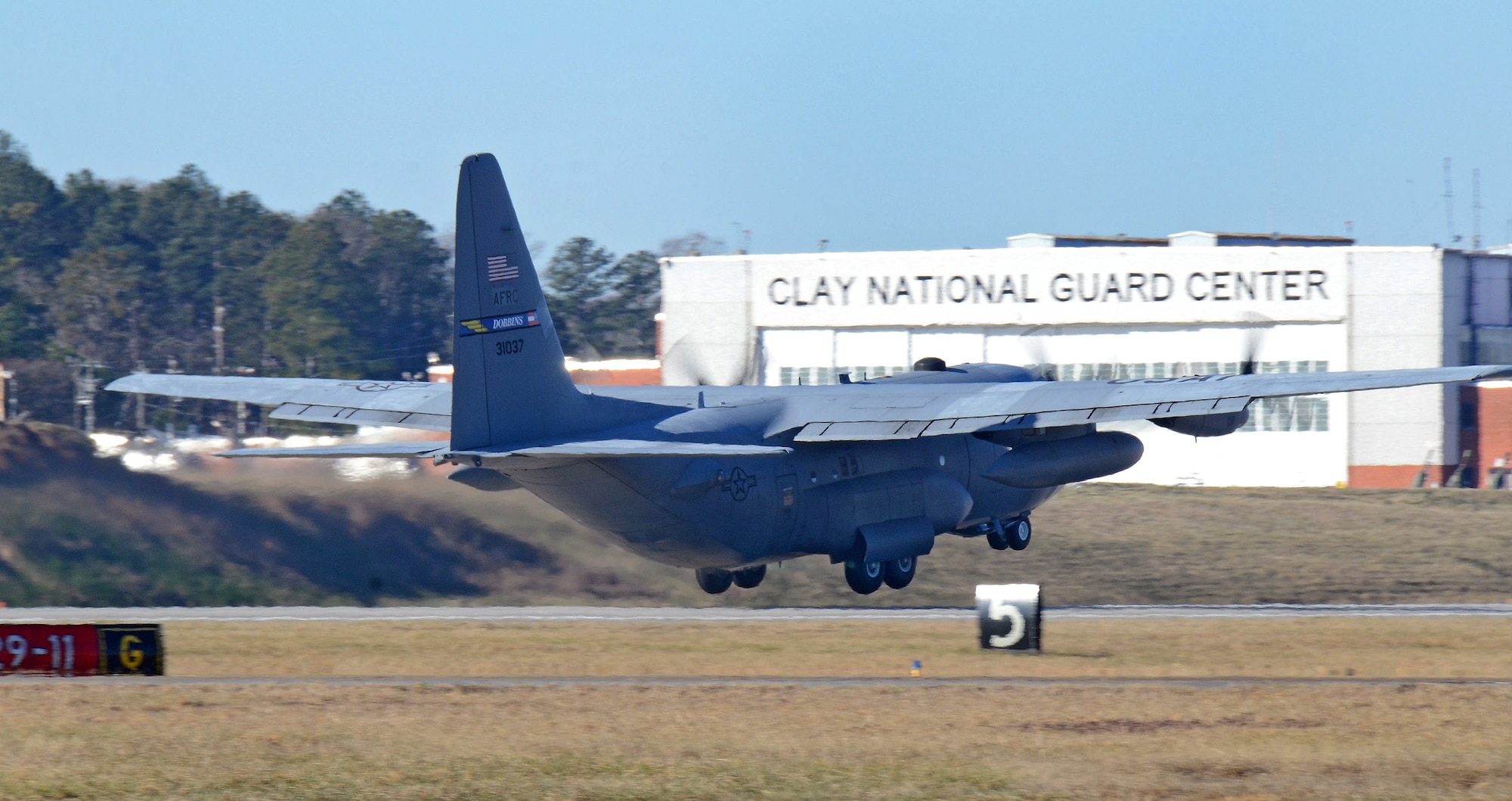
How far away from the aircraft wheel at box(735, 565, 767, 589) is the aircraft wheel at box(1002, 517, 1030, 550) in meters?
7.56

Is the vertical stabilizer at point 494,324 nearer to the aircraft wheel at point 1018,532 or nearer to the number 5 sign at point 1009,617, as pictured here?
the number 5 sign at point 1009,617

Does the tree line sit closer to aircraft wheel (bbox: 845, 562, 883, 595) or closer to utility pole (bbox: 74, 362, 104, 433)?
utility pole (bbox: 74, 362, 104, 433)

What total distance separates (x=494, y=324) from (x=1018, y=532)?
1899cm

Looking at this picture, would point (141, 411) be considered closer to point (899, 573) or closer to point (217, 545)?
point (217, 545)

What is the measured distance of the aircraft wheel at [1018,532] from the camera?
4203cm

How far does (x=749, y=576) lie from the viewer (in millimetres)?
37969

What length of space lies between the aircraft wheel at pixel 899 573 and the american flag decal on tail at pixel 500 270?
13458mm

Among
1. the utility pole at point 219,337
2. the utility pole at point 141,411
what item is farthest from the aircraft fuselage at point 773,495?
the utility pole at point 219,337

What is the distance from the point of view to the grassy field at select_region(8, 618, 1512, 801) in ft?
59.3

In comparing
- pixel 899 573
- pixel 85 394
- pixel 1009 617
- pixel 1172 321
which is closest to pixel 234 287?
pixel 85 394

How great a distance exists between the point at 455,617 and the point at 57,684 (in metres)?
13.9

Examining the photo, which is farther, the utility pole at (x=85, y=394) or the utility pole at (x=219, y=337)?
the utility pole at (x=219, y=337)

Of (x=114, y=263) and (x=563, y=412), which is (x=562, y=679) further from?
(x=114, y=263)

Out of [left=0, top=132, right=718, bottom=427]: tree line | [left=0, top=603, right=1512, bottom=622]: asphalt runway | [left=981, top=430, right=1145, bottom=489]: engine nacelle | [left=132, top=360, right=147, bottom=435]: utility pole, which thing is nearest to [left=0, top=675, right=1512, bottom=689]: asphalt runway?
[left=981, top=430, right=1145, bottom=489]: engine nacelle
